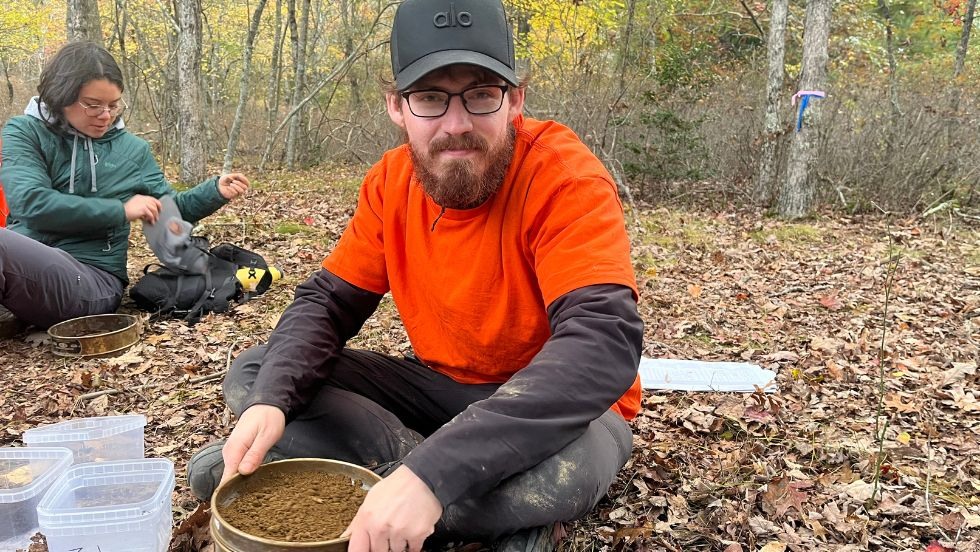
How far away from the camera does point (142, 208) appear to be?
4145 mm

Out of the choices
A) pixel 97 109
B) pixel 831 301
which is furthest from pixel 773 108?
pixel 97 109

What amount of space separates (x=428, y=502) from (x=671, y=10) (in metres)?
16.7

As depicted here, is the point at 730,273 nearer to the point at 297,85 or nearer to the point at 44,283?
the point at 44,283

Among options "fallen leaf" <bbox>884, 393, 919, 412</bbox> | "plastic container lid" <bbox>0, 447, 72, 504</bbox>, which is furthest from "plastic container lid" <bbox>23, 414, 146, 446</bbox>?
"fallen leaf" <bbox>884, 393, 919, 412</bbox>

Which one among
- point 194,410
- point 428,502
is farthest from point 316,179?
point 428,502

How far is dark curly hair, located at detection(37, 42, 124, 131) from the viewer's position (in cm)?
378

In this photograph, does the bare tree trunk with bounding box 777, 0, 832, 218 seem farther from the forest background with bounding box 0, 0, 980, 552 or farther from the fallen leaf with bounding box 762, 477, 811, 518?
the fallen leaf with bounding box 762, 477, 811, 518

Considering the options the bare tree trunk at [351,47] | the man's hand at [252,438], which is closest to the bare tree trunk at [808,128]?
the man's hand at [252,438]

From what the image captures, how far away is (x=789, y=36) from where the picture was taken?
16.0 m

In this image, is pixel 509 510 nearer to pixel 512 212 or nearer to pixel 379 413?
pixel 379 413

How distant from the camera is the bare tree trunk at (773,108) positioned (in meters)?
9.29

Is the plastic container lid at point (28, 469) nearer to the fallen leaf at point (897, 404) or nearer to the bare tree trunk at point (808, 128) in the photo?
the fallen leaf at point (897, 404)

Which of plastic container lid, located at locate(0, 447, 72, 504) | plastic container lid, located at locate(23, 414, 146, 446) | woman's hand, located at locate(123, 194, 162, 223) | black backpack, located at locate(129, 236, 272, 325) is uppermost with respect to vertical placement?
woman's hand, located at locate(123, 194, 162, 223)

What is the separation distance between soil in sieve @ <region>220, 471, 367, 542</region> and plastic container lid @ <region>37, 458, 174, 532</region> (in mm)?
302
